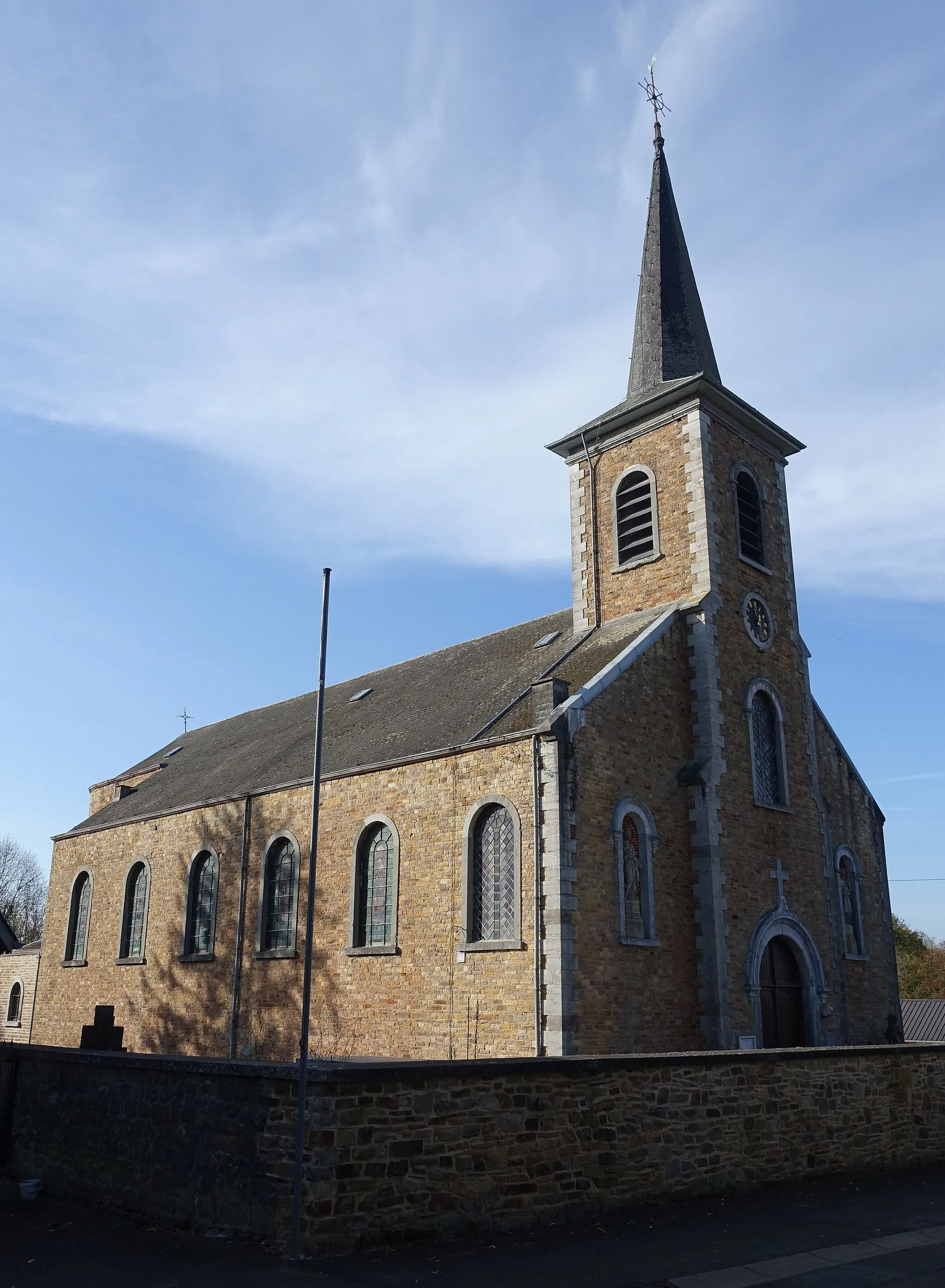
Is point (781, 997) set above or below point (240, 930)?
below

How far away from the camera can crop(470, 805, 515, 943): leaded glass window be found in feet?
51.9

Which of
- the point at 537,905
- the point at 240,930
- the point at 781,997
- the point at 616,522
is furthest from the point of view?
the point at 616,522

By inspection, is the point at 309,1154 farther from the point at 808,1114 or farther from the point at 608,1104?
the point at 808,1114

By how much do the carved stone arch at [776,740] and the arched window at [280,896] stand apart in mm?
8822

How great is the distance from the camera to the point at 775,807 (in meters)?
18.7

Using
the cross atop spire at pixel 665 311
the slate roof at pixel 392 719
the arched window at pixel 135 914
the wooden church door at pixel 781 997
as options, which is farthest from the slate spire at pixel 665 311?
the arched window at pixel 135 914

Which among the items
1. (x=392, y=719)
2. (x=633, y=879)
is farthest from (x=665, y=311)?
(x=633, y=879)

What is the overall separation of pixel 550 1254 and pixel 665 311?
Answer: 19615mm

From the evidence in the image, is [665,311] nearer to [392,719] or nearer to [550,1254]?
[392,719]

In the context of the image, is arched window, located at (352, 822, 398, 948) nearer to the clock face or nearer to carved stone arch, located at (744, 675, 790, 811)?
carved stone arch, located at (744, 675, 790, 811)

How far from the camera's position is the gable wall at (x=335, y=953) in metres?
15.7

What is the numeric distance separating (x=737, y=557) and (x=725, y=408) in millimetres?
3268

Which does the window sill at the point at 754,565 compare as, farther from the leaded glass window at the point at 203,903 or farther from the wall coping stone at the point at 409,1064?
the leaded glass window at the point at 203,903

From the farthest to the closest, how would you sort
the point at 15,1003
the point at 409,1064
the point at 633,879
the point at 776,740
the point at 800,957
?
the point at 15,1003, the point at 776,740, the point at 800,957, the point at 633,879, the point at 409,1064
